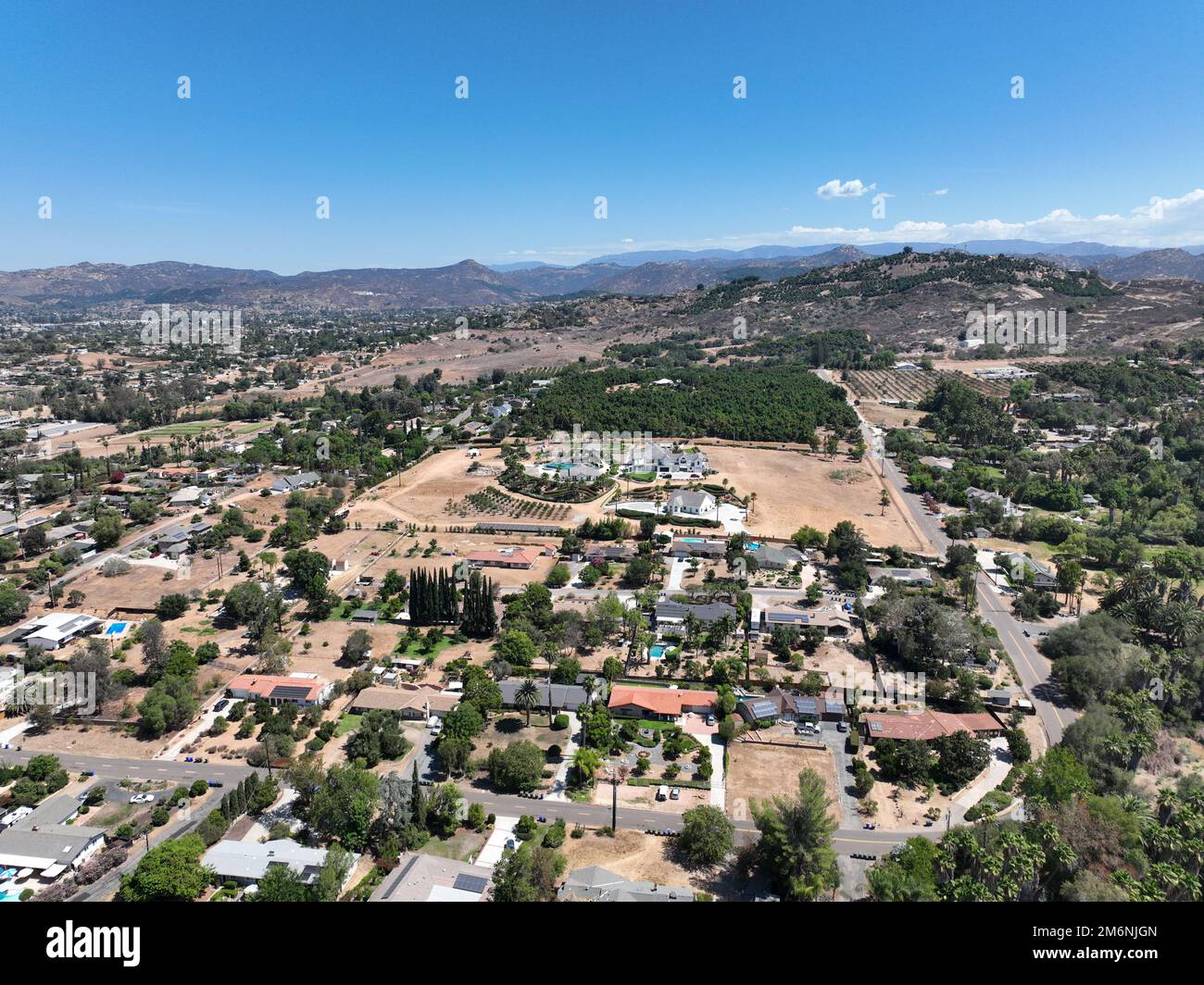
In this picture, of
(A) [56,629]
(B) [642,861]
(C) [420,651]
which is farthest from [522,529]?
(B) [642,861]

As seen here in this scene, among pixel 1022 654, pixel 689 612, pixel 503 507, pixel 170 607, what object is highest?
pixel 503 507

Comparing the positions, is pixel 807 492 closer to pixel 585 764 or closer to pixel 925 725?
pixel 925 725

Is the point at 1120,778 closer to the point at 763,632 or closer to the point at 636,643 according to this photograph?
the point at 763,632

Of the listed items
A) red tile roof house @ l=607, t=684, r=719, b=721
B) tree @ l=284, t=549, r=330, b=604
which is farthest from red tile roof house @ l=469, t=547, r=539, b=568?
red tile roof house @ l=607, t=684, r=719, b=721

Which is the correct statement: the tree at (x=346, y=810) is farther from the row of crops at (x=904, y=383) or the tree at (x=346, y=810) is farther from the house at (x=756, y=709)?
the row of crops at (x=904, y=383)

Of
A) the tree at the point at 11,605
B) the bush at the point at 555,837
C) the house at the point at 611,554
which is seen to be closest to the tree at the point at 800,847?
the bush at the point at 555,837
